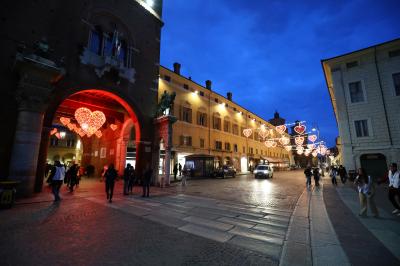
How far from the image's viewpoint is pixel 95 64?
45.3 feet

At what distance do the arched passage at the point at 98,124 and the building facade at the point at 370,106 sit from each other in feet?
70.2

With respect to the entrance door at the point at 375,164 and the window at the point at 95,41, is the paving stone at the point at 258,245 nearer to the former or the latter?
the window at the point at 95,41

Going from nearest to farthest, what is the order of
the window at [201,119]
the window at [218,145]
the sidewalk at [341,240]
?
1. the sidewalk at [341,240]
2. the window at [201,119]
3. the window at [218,145]

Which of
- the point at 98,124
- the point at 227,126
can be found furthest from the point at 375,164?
the point at 98,124

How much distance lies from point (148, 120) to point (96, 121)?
15.3 feet

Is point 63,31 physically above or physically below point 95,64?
above

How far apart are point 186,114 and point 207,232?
23222 millimetres

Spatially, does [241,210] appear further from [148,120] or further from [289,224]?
[148,120]

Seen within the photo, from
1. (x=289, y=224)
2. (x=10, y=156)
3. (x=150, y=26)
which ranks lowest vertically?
(x=289, y=224)

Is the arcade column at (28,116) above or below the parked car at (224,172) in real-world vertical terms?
above

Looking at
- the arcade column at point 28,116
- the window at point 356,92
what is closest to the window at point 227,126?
the window at point 356,92

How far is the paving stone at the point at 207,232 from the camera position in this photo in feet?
15.9

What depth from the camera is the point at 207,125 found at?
Result: 3125 centimetres

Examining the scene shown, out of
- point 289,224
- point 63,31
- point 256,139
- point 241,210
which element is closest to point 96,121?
point 63,31
